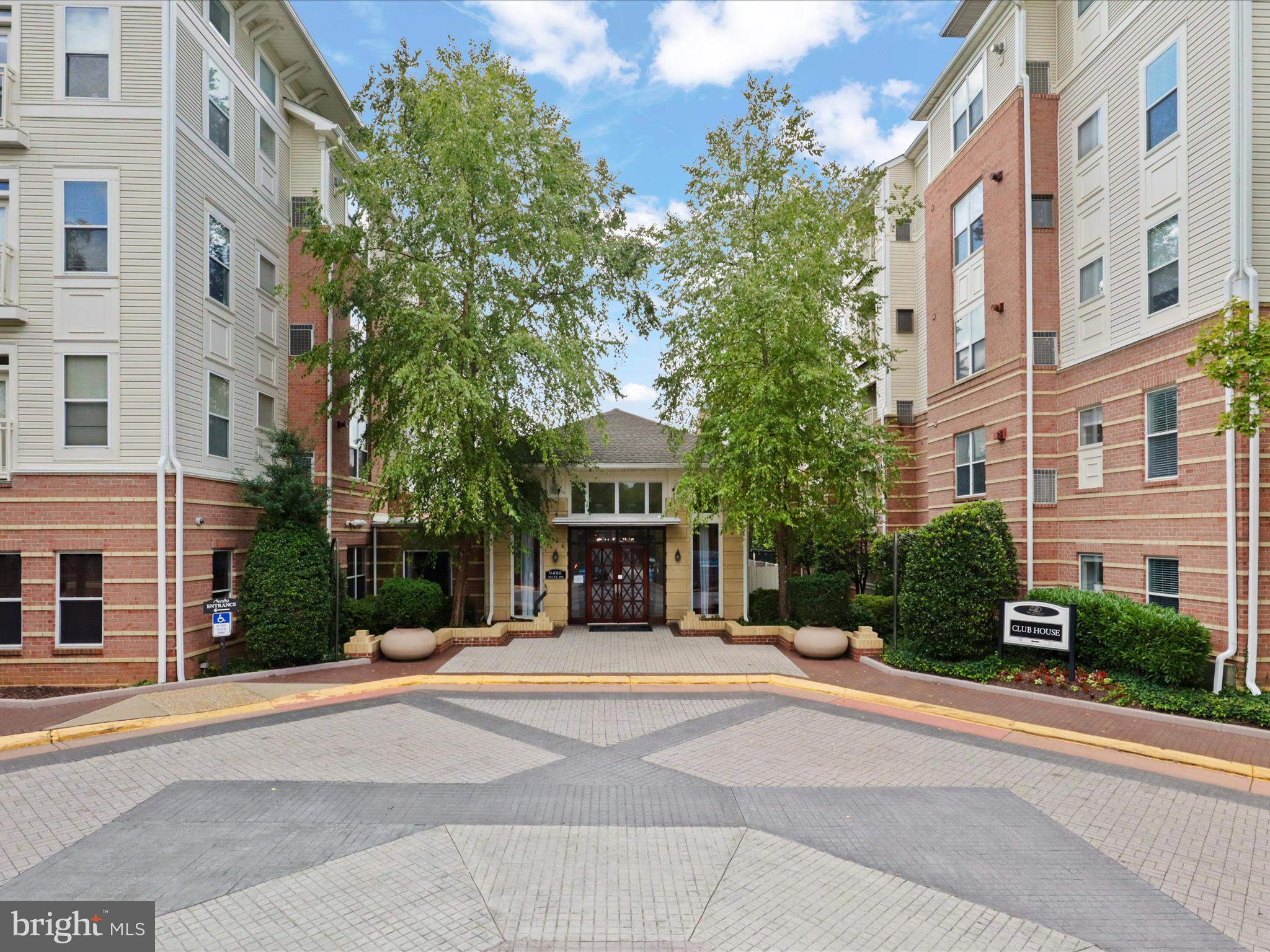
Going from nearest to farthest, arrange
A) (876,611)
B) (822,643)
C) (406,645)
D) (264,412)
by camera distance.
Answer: (406,645) → (822,643) → (264,412) → (876,611)

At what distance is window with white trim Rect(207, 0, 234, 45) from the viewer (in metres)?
15.3

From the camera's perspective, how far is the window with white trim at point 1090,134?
49.7 ft

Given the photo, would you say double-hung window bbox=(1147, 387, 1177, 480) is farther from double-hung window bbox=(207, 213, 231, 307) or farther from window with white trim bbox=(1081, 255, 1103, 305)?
double-hung window bbox=(207, 213, 231, 307)

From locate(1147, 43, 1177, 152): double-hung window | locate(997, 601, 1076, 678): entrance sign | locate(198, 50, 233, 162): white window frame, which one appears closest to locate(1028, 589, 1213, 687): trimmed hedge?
locate(997, 601, 1076, 678): entrance sign

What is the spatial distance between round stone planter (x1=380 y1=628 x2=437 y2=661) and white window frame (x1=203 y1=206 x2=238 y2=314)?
25.5 ft

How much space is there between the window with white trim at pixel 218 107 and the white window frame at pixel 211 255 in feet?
4.75

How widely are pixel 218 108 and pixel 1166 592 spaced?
20.9 m

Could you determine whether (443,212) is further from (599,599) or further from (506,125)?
(599,599)

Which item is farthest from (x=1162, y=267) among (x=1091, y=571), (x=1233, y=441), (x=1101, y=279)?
(x=1091, y=571)

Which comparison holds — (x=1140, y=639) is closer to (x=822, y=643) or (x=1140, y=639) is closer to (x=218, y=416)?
(x=822, y=643)

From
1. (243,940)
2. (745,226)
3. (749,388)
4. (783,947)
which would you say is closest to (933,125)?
(745,226)

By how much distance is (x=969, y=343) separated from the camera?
759 inches

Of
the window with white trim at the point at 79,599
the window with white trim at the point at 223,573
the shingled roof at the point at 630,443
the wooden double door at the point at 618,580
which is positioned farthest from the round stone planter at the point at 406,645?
the shingled roof at the point at 630,443

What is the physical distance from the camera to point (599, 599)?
2053 centimetres
